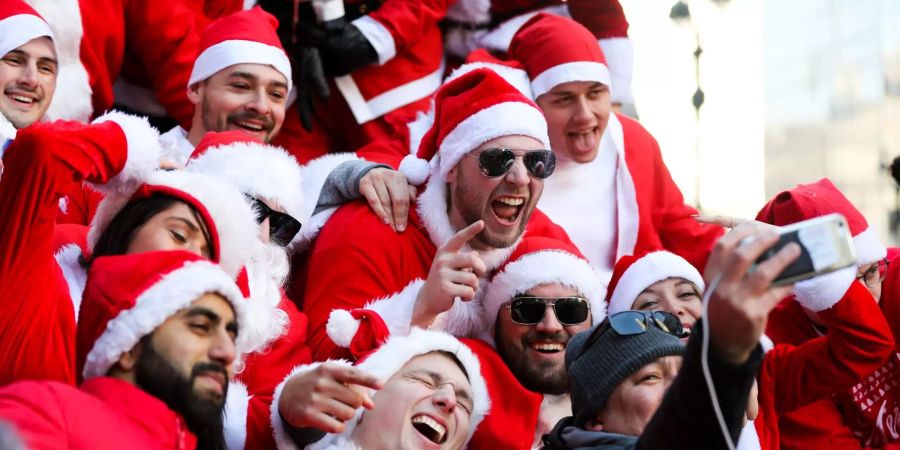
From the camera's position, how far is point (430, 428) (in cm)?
439

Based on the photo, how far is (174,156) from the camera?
222 inches

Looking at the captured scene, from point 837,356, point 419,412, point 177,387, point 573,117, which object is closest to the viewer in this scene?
point 177,387

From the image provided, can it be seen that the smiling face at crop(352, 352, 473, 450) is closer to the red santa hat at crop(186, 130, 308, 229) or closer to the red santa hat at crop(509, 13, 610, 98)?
the red santa hat at crop(186, 130, 308, 229)

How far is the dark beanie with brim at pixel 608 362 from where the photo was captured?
13.5 feet

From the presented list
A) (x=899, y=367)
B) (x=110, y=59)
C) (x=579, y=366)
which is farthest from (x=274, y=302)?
(x=899, y=367)

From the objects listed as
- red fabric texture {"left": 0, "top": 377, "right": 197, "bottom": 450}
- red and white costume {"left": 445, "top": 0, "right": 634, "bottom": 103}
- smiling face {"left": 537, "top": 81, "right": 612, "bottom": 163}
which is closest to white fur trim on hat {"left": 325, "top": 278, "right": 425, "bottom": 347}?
red fabric texture {"left": 0, "top": 377, "right": 197, "bottom": 450}

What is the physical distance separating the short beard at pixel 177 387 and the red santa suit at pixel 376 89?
346cm

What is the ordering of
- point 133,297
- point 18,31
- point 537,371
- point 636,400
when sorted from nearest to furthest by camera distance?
point 133,297, point 636,400, point 537,371, point 18,31

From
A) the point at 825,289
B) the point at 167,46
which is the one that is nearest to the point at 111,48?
the point at 167,46

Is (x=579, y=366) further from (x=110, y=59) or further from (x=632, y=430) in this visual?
(x=110, y=59)

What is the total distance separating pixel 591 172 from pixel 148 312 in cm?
350

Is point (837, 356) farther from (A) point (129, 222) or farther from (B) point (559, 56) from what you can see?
(A) point (129, 222)

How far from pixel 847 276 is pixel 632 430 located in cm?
213

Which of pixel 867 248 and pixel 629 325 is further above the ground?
pixel 629 325
